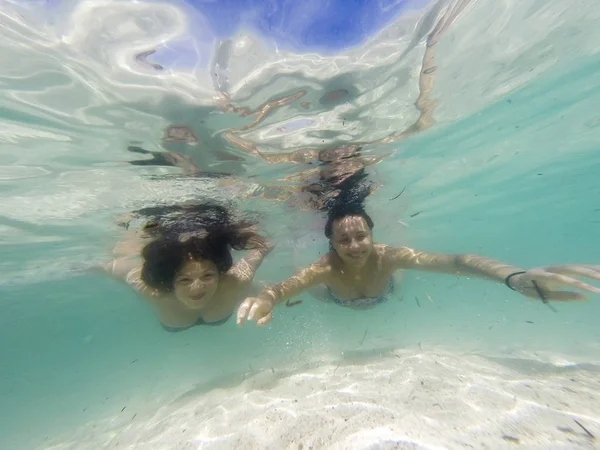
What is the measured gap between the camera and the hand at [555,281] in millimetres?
4074

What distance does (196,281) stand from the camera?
8.05 metres

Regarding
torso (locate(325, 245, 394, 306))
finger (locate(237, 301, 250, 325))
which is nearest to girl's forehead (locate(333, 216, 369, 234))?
torso (locate(325, 245, 394, 306))

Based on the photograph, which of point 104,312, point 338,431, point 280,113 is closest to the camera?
point 338,431

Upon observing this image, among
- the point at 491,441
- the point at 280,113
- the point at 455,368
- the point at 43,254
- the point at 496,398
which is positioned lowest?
the point at 455,368

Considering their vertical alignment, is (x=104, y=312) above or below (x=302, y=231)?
below

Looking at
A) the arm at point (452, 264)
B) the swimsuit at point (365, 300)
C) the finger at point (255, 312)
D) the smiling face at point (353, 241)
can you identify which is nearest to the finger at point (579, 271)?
the arm at point (452, 264)

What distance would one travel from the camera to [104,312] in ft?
154

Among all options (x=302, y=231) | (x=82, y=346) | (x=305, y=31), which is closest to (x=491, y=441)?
(x=305, y=31)

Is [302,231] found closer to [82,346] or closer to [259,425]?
[259,425]

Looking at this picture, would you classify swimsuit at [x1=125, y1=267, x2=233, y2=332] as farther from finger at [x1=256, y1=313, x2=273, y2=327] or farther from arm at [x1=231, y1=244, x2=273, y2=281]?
finger at [x1=256, y1=313, x2=273, y2=327]

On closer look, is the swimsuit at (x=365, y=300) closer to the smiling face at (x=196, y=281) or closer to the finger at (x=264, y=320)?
the smiling face at (x=196, y=281)

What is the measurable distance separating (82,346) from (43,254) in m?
77.7

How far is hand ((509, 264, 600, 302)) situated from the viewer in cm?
407

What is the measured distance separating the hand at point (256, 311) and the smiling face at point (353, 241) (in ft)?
10.5
